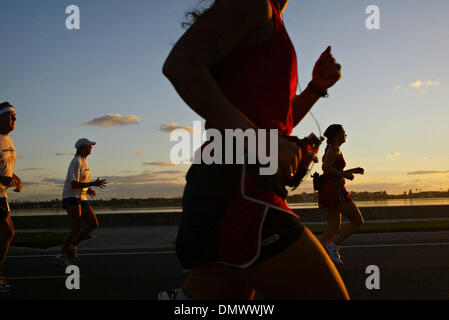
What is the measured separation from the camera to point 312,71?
2.02 metres

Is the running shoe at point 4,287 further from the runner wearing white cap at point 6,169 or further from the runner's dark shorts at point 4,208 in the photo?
the runner's dark shorts at point 4,208

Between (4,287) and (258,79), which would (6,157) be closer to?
(4,287)

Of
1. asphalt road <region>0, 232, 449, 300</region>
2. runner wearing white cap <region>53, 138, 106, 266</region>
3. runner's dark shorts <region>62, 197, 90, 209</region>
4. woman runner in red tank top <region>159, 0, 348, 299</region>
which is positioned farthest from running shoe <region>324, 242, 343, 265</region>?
Answer: woman runner in red tank top <region>159, 0, 348, 299</region>

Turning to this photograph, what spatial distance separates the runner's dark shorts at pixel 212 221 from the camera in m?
1.35

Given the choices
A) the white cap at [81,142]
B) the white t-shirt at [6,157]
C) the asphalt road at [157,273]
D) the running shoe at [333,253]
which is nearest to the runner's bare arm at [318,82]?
the asphalt road at [157,273]

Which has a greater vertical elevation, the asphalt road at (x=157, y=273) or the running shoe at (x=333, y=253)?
the running shoe at (x=333, y=253)

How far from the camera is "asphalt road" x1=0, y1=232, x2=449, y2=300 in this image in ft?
15.7

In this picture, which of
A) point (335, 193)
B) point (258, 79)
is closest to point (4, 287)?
point (335, 193)

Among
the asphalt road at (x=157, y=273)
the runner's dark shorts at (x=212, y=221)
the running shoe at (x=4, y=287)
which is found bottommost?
the asphalt road at (x=157, y=273)

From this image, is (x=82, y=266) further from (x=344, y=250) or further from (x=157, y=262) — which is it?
(x=344, y=250)

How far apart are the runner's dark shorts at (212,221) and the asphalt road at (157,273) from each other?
345cm

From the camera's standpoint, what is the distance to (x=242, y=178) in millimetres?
1384

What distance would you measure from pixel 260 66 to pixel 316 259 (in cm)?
67
